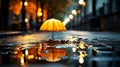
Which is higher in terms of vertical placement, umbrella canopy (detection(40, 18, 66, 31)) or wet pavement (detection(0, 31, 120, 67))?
umbrella canopy (detection(40, 18, 66, 31))

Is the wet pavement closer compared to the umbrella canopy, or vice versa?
the wet pavement

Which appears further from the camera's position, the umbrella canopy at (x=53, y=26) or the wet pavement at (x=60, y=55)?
the umbrella canopy at (x=53, y=26)

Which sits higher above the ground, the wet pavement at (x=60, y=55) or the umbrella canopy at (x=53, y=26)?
the umbrella canopy at (x=53, y=26)

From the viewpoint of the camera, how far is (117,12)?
2859 cm

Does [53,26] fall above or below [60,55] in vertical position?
above

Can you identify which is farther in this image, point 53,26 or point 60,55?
point 53,26

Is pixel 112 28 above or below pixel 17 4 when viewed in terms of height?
below

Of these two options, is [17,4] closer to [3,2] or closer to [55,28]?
[3,2]

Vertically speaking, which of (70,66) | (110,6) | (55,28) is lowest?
(70,66)

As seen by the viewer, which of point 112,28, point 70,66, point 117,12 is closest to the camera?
point 70,66

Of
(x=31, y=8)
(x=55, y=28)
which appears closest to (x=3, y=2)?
(x=31, y=8)

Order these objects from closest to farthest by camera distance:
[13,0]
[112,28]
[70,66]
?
1. [70,66]
2. [112,28]
3. [13,0]

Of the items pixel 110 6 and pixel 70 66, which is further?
pixel 110 6

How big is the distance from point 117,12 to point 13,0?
2297 cm
